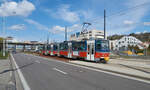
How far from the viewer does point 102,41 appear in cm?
1822

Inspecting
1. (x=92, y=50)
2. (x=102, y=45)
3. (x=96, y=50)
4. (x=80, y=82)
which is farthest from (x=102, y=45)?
(x=80, y=82)

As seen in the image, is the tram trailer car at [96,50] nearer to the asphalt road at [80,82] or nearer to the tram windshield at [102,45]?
the tram windshield at [102,45]

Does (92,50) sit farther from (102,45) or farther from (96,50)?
(102,45)

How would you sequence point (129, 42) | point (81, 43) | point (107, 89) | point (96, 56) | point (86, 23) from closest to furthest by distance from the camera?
point (107, 89) → point (96, 56) → point (81, 43) → point (86, 23) → point (129, 42)

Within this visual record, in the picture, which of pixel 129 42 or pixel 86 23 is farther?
pixel 129 42

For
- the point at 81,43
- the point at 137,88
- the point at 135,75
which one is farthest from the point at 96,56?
the point at 137,88

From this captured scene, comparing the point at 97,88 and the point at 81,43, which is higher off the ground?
the point at 81,43

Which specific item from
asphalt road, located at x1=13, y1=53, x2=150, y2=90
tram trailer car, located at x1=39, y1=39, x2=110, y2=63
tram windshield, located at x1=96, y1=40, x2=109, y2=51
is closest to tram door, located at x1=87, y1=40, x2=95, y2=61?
tram trailer car, located at x1=39, y1=39, x2=110, y2=63

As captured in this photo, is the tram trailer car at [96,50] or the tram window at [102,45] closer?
the tram trailer car at [96,50]

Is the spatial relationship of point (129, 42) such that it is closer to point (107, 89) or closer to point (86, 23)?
point (86, 23)

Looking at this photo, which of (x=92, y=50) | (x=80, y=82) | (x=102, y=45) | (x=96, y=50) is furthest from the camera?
(x=92, y=50)

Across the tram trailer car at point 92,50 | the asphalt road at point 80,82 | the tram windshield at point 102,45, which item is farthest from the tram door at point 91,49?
the asphalt road at point 80,82

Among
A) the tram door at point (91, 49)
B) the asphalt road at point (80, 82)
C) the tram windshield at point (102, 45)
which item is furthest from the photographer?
the tram door at point (91, 49)

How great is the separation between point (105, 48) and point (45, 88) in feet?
42.4
